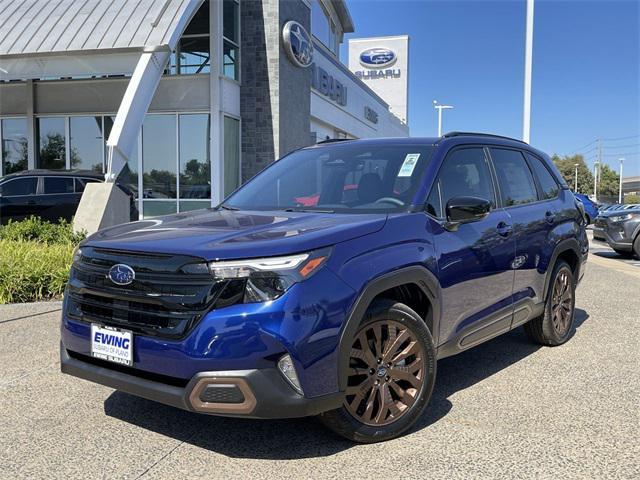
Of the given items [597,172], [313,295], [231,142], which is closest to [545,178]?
[313,295]

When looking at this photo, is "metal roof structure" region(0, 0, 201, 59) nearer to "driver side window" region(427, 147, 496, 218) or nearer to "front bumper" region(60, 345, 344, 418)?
"driver side window" region(427, 147, 496, 218)

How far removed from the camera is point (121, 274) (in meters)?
2.99

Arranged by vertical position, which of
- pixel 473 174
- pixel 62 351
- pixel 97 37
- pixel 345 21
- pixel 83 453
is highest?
pixel 345 21

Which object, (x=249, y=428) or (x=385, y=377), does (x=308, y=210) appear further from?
(x=249, y=428)

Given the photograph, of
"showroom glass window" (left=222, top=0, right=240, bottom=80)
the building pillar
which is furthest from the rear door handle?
"showroom glass window" (left=222, top=0, right=240, bottom=80)

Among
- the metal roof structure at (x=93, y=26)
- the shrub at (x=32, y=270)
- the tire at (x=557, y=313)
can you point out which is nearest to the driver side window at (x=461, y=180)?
the tire at (x=557, y=313)

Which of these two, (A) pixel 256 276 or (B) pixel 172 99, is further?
(B) pixel 172 99

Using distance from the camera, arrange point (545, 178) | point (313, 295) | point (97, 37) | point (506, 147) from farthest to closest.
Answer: point (97, 37)
point (545, 178)
point (506, 147)
point (313, 295)

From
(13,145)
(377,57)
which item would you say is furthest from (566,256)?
(377,57)

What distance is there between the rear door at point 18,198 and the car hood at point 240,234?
9.87m

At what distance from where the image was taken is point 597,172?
106 m

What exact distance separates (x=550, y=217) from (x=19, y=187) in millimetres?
10967

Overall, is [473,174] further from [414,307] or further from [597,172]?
[597,172]

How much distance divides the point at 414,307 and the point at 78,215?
7.84 meters
